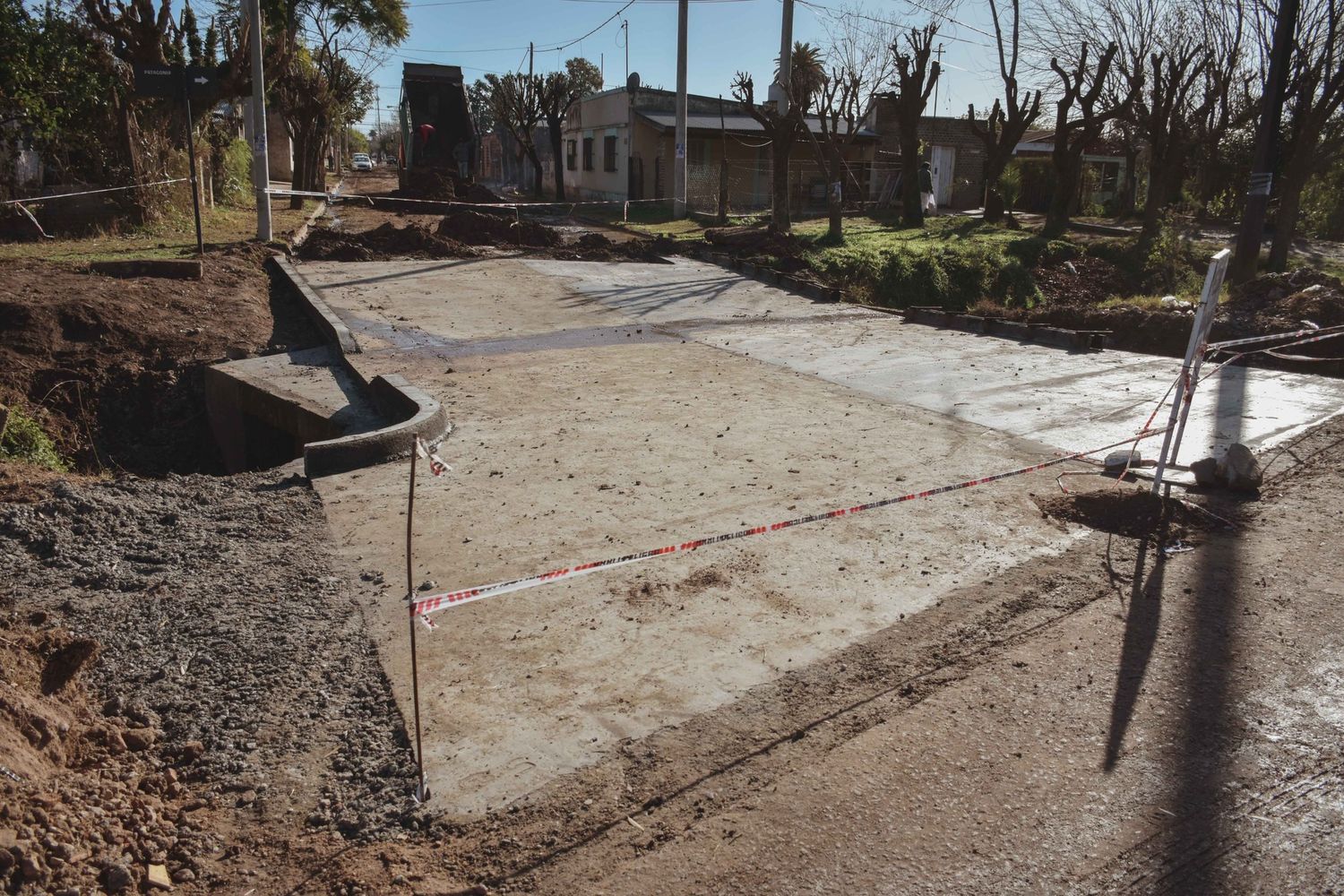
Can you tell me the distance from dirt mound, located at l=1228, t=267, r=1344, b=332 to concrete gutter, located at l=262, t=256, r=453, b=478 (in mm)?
10650

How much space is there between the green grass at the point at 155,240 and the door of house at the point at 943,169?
1030 inches

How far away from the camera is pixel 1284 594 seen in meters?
4.84

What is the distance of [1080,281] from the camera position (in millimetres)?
20766

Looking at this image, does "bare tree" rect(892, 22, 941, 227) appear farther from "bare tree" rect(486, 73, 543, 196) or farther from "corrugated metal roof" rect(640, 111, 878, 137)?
"bare tree" rect(486, 73, 543, 196)

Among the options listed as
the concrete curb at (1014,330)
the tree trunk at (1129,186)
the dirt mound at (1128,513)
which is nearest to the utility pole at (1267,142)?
the concrete curb at (1014,330)

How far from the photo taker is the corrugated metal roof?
33812 mm

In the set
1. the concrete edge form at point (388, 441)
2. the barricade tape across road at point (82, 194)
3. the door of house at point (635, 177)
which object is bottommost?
the concrete edge form at point (388, 441)

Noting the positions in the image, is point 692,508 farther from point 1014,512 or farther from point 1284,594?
point 1284,594

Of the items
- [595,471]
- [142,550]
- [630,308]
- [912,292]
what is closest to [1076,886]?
[595,471]

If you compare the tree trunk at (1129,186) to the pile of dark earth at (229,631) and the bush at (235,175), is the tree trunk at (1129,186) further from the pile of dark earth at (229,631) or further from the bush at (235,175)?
the pile of dark earth at (229,631)

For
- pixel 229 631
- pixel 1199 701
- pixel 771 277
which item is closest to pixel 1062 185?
pixel 771 277

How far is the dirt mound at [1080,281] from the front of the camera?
64.6 ft

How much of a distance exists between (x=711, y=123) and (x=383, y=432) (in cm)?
3220

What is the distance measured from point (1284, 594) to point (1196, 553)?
0.56 meters
